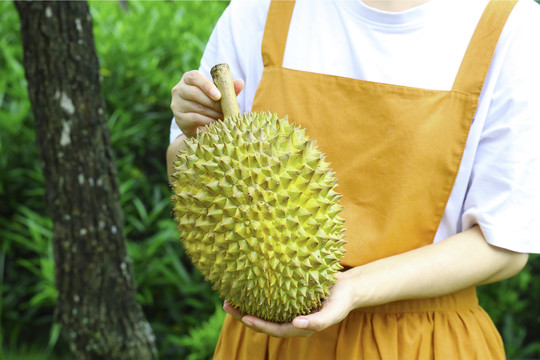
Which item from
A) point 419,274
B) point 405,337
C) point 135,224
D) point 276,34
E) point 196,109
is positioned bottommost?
point 405,337

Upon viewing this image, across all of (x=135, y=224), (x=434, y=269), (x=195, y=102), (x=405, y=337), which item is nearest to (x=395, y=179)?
(x=434, y=269)

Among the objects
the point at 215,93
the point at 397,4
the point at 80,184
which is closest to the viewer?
the point at 215,93

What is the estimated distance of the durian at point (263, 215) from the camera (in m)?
0.97

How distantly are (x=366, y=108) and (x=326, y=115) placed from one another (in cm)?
8

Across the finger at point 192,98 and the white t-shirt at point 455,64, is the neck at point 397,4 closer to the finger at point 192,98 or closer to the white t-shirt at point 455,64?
the white t-shirt at point 455,64

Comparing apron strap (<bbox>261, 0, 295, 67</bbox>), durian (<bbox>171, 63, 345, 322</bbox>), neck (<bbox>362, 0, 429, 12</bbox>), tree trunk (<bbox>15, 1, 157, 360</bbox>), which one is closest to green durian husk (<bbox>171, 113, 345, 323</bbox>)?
durian (<bbox>171, 63, 345, 322</bbox>)

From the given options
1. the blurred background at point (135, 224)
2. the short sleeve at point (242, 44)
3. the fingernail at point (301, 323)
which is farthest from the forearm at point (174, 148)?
the blurred background at point (135, 224)

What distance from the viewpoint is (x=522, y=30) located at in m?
1.09

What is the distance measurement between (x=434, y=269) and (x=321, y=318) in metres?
0.25

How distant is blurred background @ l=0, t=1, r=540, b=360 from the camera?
2547mm

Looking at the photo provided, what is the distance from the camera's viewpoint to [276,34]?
4.03 ft

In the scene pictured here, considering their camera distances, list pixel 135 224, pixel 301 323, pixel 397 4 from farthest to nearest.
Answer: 1. pixel 135 224
2. pixel 397 4
3. pixel 301 323

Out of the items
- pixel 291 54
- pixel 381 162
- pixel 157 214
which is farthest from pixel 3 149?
pixel 381 162

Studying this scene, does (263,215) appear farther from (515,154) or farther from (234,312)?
(515,154)
